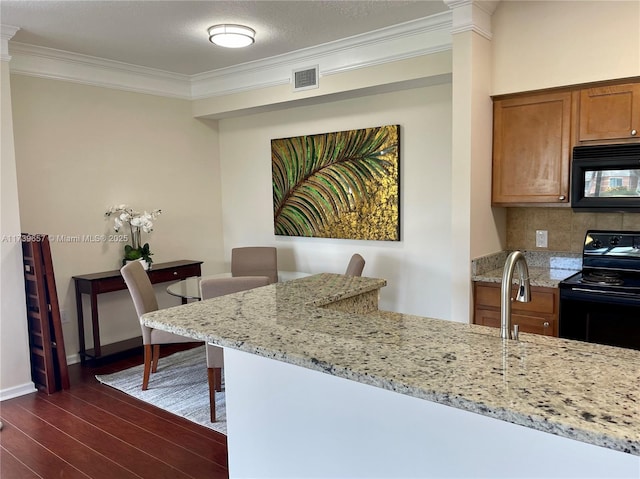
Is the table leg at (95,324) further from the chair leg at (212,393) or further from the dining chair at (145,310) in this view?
the chair leg at (212,393)

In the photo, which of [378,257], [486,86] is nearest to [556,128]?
[486,86]

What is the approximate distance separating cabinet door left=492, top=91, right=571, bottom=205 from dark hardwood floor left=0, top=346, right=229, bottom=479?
2447 millimetres

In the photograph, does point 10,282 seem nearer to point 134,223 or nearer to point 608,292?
point 134,223

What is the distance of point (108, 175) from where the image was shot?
4461mm

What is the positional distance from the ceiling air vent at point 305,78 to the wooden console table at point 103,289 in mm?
2001

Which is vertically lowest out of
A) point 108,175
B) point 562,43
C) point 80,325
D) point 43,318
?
point 80,325

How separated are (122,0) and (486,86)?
7.64 ft

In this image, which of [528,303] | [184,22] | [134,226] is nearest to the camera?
[528,303]

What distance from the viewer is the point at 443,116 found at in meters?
3.78

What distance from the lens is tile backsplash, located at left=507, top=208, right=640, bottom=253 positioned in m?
3.18

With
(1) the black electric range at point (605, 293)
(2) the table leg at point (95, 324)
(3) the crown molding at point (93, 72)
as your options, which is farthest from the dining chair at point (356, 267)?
(3) the crown molding at point (93, 72)

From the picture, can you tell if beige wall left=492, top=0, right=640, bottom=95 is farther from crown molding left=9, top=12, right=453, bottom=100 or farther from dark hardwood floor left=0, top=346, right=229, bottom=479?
dark hardwood floor left=0, top=346, right=229, bottom=479

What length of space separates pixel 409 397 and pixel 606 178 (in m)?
2.42

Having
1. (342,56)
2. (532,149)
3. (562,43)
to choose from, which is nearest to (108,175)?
(342,56)
